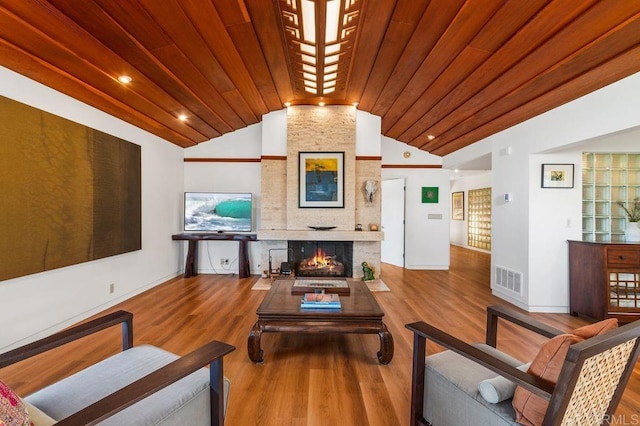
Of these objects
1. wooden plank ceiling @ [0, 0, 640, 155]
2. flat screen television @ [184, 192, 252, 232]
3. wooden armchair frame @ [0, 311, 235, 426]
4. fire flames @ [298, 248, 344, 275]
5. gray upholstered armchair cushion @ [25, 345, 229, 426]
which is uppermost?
wooden plank ceiling @ [0, 0, 640, 155]

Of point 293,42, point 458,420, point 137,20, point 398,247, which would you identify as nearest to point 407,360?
point 458,420

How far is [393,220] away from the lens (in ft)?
21.8

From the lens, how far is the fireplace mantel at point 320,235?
4.88m

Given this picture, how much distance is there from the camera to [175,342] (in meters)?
2.73

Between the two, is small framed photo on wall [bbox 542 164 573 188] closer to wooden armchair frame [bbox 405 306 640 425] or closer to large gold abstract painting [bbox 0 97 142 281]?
wooden armchair frame [bbox 405 306 640 425]

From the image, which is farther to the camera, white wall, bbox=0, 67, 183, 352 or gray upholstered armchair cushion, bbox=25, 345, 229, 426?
white wall, bbox=0, 67, 183, 352

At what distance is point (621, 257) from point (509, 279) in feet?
3.85

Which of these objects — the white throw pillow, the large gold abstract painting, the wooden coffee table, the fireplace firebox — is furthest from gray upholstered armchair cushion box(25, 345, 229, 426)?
the fireplace firebox

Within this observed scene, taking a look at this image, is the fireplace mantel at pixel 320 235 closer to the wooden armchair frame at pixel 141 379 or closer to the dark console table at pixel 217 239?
the dark console table at pixel 217 239

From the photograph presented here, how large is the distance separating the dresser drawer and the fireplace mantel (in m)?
2.71

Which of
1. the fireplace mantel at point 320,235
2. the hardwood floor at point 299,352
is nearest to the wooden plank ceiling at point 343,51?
the fireplace mantel at point 320,235

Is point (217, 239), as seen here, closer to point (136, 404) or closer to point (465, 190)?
point (136, 404)

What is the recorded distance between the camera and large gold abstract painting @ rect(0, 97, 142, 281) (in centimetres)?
247

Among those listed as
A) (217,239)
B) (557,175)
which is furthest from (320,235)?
(557,175)
